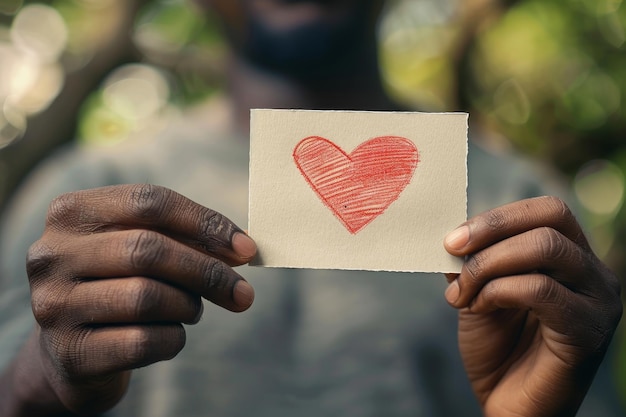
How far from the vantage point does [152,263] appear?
0.75 meters

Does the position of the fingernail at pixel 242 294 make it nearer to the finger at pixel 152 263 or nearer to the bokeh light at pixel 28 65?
the finger at pixel 152 263

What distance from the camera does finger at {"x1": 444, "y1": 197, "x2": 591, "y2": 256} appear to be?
80 centimetres

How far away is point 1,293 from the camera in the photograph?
128 cm

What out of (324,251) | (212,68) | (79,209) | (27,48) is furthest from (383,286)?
(27,48)

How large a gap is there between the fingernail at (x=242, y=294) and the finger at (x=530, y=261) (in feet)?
0.92

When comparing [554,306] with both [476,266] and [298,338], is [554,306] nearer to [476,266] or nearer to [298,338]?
[476,266]

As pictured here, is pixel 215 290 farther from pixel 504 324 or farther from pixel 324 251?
pixel 504 324

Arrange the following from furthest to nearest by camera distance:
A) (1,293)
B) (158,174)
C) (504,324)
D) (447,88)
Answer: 1. (447,88)
2. (158,174)
3. (1,293)
4. (504,324)

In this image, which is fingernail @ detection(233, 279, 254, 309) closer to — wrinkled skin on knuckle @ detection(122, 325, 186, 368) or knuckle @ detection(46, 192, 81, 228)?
wrinkled skin on knuckle @ detection(122, 325, 186, 368)

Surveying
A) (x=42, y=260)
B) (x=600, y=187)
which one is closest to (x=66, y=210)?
(x=42, y=260)

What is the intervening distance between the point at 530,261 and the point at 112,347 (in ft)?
1.75

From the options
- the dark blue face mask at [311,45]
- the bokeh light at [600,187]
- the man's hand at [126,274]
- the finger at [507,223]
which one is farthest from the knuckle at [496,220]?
the bokeh light at [600,187]

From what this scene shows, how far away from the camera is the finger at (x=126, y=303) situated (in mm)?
749

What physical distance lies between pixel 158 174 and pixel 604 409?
1.05 m
